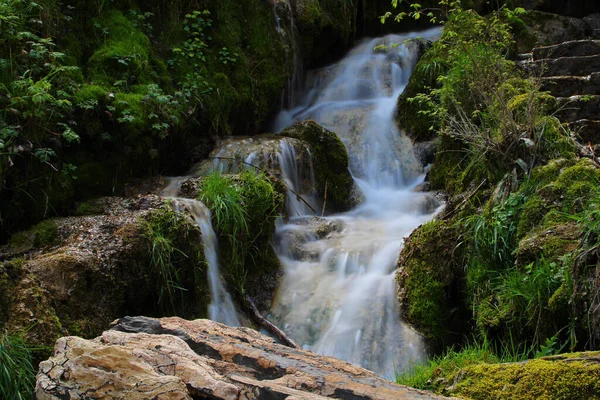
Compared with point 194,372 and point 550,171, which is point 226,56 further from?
point 194,372

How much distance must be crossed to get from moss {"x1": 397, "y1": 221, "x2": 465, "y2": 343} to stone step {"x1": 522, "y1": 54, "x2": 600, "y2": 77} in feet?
11.8

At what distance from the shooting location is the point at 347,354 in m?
4.79

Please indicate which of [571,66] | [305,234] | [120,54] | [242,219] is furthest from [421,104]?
[120,54]

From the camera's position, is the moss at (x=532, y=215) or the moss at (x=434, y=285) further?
the moss at (x=434, y=285)

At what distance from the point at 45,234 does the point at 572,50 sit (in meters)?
7.55

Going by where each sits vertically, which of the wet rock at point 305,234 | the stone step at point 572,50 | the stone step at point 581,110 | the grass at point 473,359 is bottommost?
the grass at point 473,359

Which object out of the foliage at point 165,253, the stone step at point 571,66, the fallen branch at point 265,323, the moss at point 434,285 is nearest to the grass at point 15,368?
A: the foliage at point 165,253

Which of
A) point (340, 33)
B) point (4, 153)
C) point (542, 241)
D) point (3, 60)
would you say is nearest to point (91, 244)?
point (4, 153)

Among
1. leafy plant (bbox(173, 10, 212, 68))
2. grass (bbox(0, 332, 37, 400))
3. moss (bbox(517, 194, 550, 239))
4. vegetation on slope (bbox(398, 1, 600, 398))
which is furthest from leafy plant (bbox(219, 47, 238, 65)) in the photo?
grass (bbox(0, 332, 37, 400))

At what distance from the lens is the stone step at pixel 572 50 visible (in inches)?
313

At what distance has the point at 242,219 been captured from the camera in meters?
5.54

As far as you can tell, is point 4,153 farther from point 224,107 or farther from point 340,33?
point 340,33

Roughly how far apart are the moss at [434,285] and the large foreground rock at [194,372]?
8.21 ft

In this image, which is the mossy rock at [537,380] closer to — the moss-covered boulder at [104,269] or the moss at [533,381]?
the moss at [533,381]
